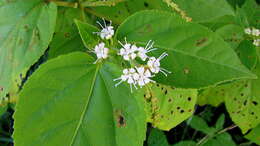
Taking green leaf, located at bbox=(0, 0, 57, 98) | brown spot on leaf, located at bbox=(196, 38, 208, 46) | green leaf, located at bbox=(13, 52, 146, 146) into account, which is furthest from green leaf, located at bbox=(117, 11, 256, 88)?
green leaf, located at bbox=(0, 0, 57, 98)

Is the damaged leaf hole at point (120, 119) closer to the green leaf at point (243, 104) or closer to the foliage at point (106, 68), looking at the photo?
the foliage at point (106, 68)

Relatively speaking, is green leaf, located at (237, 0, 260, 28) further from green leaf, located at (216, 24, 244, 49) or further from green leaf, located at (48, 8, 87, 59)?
green leaf, located at (48, 8, 87, 59)

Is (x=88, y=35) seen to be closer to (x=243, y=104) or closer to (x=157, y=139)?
(x=157, y=139)

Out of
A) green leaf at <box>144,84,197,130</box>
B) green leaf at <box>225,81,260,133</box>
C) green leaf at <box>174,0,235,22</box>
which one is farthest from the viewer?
green leaf at <box>225,81,260,133</box>

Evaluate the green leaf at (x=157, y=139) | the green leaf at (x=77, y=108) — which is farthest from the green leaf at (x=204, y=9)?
the green leaf at (x=157, y=139)

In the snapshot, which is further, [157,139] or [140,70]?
[157,139]

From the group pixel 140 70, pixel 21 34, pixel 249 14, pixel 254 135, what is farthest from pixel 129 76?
pixel 254 135
